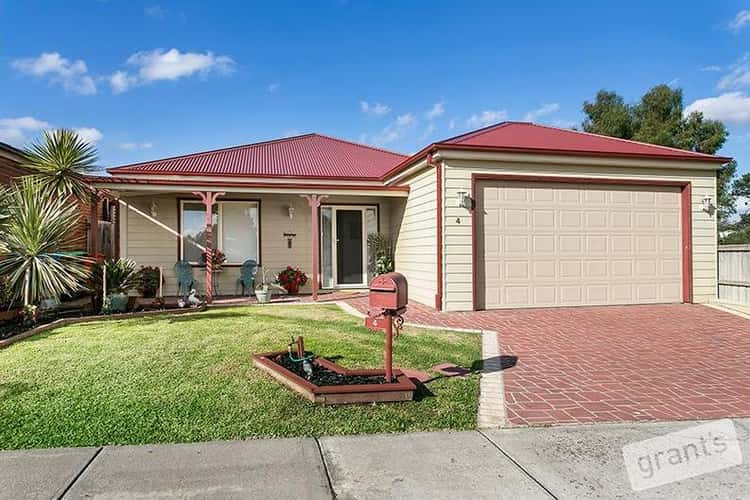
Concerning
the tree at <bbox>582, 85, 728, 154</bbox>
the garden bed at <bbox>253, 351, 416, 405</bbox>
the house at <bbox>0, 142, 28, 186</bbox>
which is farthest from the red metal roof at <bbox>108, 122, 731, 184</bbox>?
the tree at <bbox>582, 85, 728, 154</bbox>

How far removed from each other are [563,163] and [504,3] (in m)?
5.25

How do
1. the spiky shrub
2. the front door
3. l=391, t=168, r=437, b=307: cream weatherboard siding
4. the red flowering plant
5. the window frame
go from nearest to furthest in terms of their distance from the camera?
the spiky shrub → l=391, t=168, r=437, b=307: cream weatherboard siding → the window frame → the red flowering plant → the front door

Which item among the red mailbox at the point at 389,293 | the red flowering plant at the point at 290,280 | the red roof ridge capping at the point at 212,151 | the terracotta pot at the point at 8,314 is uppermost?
the red roof ridge capping at the point at 212,151

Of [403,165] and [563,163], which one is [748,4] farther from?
[403,165]

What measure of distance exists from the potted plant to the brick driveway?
5485 mm

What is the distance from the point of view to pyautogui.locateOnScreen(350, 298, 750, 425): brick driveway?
4047mm

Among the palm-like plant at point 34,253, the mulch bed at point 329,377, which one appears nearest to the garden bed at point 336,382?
the mulch bed at point 329,377

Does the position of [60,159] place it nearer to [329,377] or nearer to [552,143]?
[329,377]

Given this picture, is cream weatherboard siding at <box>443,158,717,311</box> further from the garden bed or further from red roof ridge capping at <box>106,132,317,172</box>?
red roof ridge capping at <box>106,132,317,172</box>

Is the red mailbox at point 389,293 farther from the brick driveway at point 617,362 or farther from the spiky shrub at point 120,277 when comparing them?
the spiky shrub at point 120,277

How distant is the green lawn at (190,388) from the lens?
349 cm

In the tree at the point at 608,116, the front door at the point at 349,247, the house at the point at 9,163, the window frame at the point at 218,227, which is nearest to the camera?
the house at the point at 9,163

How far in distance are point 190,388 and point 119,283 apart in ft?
18.2

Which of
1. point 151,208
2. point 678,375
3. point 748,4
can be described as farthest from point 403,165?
point 748,4
